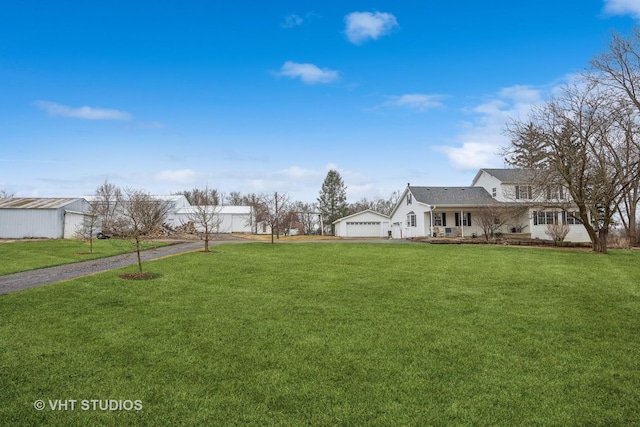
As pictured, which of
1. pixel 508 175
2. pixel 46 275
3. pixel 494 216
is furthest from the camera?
pixel 508 175

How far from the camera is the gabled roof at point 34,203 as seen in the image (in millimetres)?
33369

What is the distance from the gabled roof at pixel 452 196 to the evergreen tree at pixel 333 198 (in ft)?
77.0

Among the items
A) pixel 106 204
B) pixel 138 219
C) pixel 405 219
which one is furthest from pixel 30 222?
pixel 405 219

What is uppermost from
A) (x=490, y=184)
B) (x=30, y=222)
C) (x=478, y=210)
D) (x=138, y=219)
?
(x=490, y=184)

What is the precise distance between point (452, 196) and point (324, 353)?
31.7m

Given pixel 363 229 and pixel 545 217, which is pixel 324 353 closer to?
pixel 545 217

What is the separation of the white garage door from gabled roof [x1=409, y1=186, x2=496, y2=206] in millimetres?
9022

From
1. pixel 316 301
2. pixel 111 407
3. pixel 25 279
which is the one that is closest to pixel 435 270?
pixel 316 301

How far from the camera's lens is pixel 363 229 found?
4409 centimetres

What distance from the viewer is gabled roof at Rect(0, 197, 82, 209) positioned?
3337cm

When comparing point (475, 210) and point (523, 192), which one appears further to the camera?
point (475, 210)

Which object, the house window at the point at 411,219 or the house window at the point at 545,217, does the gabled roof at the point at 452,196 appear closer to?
the house window at the point at 411,219

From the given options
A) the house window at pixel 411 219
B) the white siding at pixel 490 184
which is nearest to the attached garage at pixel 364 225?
the house window at pixel 411 219

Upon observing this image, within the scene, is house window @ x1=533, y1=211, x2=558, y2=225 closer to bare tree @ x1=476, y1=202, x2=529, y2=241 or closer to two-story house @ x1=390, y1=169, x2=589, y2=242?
two-story house @ x1=390, y1=169, x2=589, y2=242
